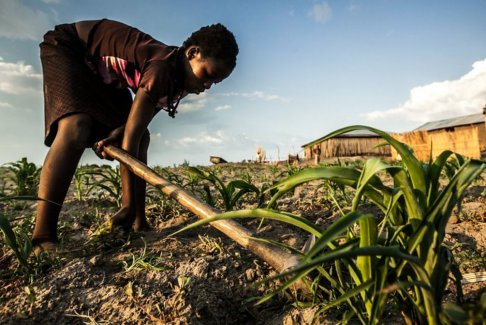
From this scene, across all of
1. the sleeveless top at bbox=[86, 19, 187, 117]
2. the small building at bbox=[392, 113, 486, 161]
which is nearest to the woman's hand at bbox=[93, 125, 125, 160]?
the sleeveless top at bbox=[86, 19, 187, 117]

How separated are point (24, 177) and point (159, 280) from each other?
8.79ft

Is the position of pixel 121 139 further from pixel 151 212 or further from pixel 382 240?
pixel 382 240

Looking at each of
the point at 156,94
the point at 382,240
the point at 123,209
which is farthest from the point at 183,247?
the point at 382,240

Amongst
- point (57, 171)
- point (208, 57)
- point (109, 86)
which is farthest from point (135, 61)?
point (57, 171)

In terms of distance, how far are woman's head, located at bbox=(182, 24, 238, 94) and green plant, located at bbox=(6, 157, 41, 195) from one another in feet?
7.36

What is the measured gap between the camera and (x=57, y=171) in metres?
2.14

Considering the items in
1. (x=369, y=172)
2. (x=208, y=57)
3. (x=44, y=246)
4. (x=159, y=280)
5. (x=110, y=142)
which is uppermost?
(x=208, y=57)

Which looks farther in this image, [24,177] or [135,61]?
[24,177]

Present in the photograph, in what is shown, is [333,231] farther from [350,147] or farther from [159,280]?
[350,147]

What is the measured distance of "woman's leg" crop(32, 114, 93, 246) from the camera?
211 cm

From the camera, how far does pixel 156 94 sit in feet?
6.93

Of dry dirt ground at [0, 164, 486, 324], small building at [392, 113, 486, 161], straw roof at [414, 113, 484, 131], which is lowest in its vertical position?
dry dirt ground at [0, 164, 486, 324]

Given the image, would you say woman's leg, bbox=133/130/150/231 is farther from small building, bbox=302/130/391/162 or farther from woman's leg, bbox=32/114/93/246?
small building, bbox=302/130/391/162

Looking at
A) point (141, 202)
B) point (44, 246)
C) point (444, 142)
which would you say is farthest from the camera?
point (444, 142)
